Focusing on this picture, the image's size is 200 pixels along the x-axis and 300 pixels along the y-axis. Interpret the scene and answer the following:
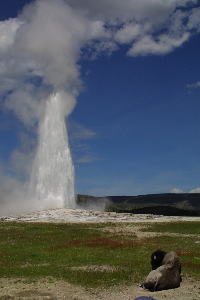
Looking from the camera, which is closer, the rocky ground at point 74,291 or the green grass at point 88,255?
the rocky ground at point 74,291

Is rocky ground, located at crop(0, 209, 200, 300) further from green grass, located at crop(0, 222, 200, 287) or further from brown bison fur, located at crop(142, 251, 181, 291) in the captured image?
green grass, located at crop(0, 222, 200, 287)

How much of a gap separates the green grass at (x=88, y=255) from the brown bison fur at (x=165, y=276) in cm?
207

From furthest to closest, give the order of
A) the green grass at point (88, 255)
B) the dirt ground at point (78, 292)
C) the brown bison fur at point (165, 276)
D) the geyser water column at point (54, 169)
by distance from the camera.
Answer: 1. the geyser water column at point (54, 169)
2. the green grass at point (88, 255)
3. the brown bison fur at point (165, 276)
4. the dirt ground at point (78, 292)

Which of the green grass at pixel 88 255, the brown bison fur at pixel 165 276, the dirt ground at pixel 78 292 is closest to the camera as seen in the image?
the dirt ground at pixel 78 292

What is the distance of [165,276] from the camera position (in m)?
21.0

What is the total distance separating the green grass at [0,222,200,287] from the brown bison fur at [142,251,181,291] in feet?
6.80

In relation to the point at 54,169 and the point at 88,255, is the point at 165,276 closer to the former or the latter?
the point at 88,255

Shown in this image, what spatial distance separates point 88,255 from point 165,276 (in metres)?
12.4

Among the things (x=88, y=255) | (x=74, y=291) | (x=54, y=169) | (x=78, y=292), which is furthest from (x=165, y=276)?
(x=54, y=169)

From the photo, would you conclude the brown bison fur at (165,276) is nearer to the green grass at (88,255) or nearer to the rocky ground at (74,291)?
the rocky ground at (74,291)

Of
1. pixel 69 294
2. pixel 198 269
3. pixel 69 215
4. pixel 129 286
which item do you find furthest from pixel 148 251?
pixel 69 215

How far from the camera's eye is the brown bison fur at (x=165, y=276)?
2062 cm

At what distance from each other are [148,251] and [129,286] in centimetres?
1243

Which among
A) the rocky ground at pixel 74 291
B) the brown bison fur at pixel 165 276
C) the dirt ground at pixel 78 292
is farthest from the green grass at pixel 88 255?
the brown bison fur at pixel 165 276
